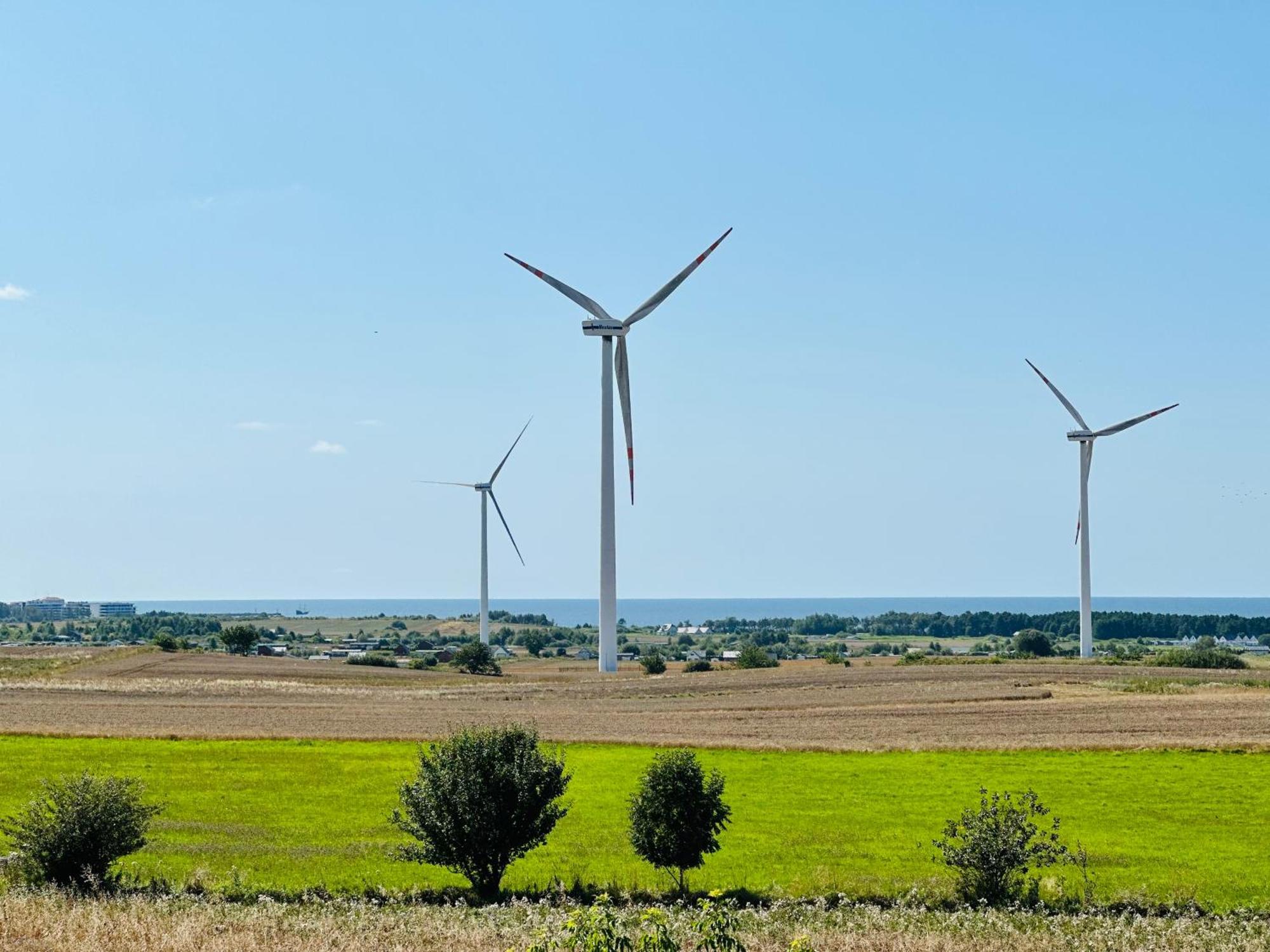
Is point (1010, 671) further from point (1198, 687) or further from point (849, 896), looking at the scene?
point (849, 896)

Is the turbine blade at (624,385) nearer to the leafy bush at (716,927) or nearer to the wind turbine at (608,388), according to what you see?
the wind turbine at (608,388)

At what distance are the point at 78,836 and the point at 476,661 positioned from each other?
375 feet

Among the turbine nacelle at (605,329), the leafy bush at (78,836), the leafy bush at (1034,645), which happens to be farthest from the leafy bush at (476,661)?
the leafy bush at (78,836)

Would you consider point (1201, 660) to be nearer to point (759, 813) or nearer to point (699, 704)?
point (699, 704)

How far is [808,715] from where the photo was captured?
78.9 m

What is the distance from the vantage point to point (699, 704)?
89.8 meters

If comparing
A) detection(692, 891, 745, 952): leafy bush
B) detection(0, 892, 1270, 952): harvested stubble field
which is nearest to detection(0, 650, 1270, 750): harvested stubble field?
detection(0, 892, 1270, 952): harvested stubble field

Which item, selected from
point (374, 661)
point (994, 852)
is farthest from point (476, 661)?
point (994, 852)

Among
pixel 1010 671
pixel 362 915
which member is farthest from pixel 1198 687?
pixel 362 915

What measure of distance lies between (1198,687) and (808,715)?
35.7 meters

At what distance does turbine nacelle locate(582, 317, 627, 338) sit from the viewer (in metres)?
107

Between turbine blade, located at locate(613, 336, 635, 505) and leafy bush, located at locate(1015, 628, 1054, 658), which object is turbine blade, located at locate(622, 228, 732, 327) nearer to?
turbine blade, located at locate(613, 336, 635, 505)

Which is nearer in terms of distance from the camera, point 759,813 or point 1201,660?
point 759,813

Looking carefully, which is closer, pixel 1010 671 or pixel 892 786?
pixel 892 786
